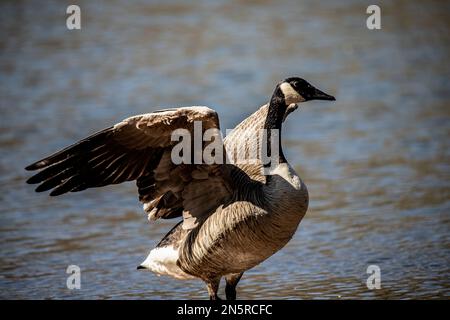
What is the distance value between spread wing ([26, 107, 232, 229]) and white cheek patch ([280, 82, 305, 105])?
698 mm

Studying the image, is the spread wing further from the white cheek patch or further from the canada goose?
the white cheek patch

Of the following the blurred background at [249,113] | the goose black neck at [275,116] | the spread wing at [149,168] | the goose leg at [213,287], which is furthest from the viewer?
the blurred background at [249,113]

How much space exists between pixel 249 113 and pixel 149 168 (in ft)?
18.9

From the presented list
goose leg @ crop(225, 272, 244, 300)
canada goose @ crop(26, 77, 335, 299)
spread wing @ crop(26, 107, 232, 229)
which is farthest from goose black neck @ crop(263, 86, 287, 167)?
goose leg @ crop(225, 272, 244, 300)

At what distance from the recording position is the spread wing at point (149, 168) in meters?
6.22

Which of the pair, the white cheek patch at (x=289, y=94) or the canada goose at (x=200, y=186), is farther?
the white cheek patch at (x=289, y=94)

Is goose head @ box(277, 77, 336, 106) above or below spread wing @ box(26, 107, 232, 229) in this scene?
above

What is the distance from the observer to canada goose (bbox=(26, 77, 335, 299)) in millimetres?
6312

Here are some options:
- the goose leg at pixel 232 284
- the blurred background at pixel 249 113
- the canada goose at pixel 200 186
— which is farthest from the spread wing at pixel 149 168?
the blurred background at pixel 249 113

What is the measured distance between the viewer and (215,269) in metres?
6.79

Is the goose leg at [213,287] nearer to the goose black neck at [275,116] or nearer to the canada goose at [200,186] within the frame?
the canada goose at [200,186]

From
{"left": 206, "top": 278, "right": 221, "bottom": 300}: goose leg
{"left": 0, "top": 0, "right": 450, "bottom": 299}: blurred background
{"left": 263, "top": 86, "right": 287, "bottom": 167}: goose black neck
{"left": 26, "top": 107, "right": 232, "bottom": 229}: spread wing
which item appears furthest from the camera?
{"left": 0, "top": 0, "right": 450, "bottom": 299}: blurred background

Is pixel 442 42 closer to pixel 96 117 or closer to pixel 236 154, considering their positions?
pixel 96 117

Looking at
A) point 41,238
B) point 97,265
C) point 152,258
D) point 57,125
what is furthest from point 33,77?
point 152,258
